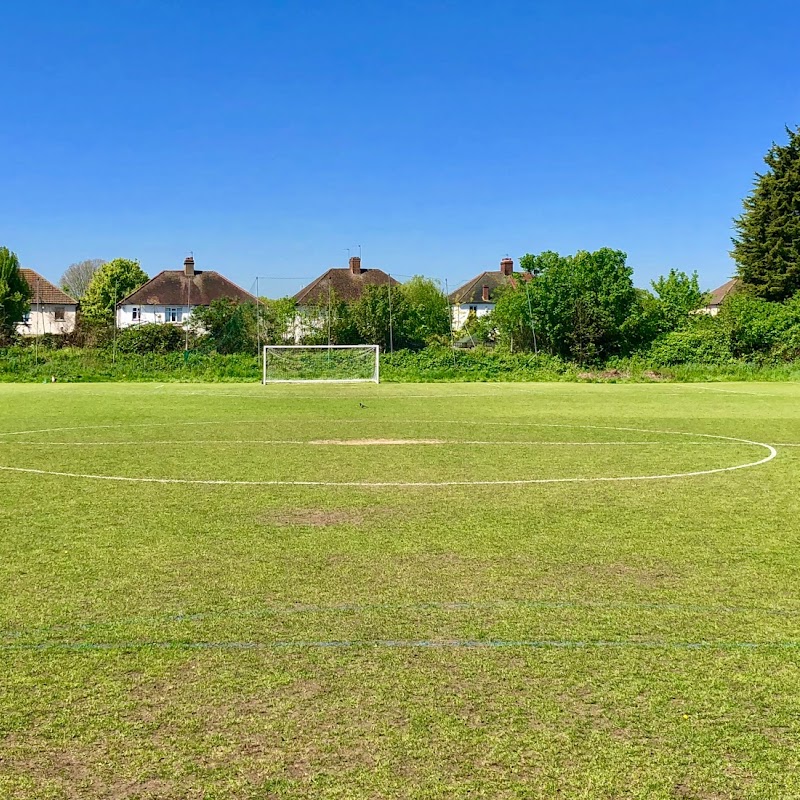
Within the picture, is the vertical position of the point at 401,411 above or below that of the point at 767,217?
below

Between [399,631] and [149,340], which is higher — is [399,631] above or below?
below

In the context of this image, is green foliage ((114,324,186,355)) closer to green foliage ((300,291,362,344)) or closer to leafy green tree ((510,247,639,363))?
green foliage ((300,291,362,344))

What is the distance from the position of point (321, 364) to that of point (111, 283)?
6855cm

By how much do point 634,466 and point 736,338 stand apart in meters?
39.4

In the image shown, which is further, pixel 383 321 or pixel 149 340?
pixel 383 321

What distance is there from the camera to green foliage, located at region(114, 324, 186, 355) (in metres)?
50.3

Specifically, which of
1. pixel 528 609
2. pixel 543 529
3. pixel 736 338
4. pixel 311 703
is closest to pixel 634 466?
pixel 543 529

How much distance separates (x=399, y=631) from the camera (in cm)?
580

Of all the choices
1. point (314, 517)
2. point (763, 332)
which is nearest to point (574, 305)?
point (763, 332)

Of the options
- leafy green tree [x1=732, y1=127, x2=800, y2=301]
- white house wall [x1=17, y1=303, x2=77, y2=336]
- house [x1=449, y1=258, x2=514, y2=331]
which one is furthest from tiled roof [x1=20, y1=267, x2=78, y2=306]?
leafy green tree [x1=732, y1=127, x2=800, y2=301]

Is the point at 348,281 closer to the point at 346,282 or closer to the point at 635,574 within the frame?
the point at 346,282

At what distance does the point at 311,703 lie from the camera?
4648 millimetres

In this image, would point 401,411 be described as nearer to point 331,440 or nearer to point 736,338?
point 331,440

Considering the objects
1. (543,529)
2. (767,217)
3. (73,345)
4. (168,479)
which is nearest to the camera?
(543,529)
